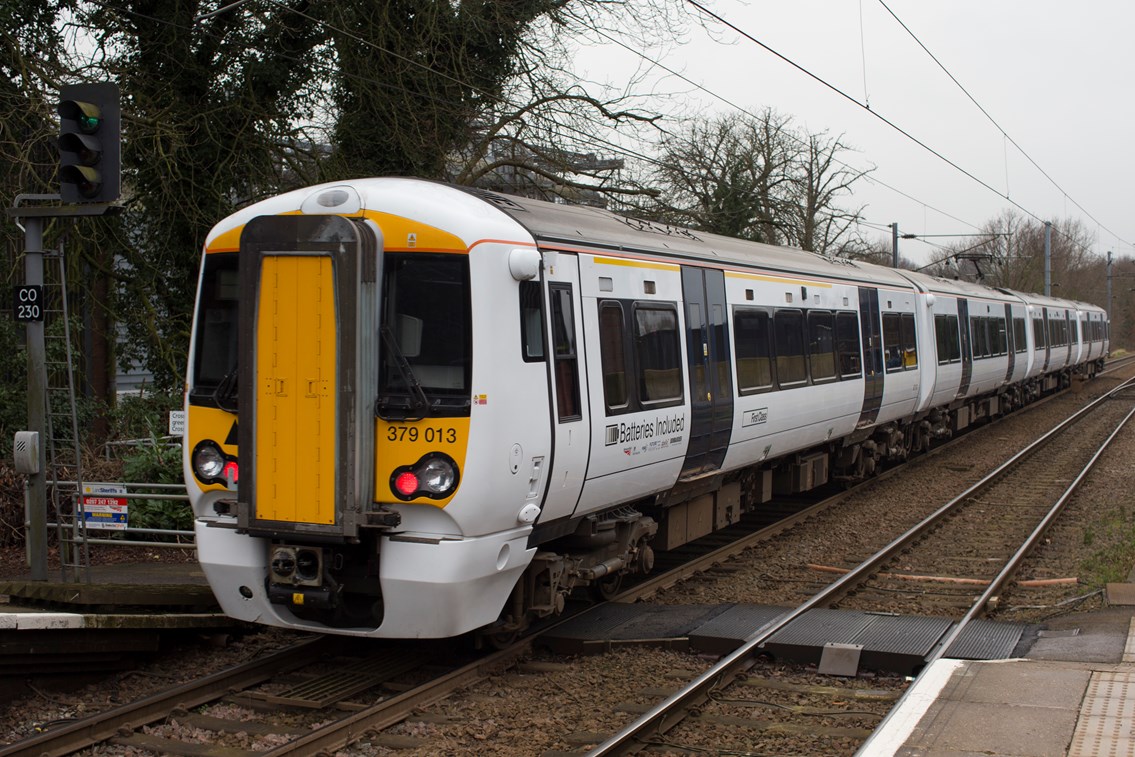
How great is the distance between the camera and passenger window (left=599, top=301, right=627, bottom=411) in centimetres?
770

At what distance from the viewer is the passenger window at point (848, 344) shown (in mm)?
13367

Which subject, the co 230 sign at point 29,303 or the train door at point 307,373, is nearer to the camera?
the train door at point 307,373

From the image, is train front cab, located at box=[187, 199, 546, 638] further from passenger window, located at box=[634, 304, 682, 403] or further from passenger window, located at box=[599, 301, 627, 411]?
passenger window, located at box=[634, 304, 682, 403]

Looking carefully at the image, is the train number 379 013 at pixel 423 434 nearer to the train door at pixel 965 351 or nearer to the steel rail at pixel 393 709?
the steel rail at pixel 393 709

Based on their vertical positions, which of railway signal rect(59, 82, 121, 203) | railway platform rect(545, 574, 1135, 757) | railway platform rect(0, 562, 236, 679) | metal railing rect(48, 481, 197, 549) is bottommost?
railway platform rect(545, 574, 1135, 757)

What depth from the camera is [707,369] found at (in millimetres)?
9523

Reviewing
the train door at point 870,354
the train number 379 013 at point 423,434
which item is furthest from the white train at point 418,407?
the train door at point 870,354

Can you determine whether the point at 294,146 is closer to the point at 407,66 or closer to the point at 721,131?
the point at 407,66

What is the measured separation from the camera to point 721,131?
37500mm

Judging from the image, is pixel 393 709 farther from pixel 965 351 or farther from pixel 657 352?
pixel 965 351

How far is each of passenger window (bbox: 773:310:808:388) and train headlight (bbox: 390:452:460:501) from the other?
5.80 meters

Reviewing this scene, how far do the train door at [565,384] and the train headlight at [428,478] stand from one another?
0.88 m

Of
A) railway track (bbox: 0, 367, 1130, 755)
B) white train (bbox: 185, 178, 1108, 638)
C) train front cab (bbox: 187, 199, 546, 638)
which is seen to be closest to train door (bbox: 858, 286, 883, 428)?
white train (bbox: 185, 178, 1108, 638)

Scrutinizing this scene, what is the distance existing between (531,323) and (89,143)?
11.5 feet
